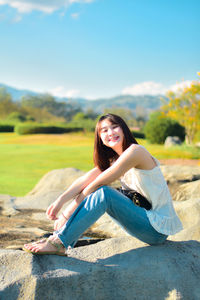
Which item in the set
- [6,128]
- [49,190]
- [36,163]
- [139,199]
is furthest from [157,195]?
[6,128]

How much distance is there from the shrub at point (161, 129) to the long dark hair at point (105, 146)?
1592 cm

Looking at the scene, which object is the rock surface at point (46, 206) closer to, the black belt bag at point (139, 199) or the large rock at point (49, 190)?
the large rock at point (49, 190)

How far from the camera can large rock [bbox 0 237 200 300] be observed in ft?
7.47

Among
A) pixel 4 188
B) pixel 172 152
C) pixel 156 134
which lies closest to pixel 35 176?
pixel 4 188

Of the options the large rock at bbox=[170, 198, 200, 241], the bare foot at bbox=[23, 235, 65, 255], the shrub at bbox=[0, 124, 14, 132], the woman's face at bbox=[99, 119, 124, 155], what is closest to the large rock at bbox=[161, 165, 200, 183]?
the large rock at bbox=[170, 198, 200, 241]

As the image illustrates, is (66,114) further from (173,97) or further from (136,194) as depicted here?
(136,194)

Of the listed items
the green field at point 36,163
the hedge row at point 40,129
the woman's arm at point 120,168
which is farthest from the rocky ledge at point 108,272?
the hedge row at point 40,129

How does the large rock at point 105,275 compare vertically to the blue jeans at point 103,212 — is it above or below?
below

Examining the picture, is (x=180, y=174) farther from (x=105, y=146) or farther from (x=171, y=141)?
(x=171, y=141)

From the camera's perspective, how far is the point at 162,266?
247cm

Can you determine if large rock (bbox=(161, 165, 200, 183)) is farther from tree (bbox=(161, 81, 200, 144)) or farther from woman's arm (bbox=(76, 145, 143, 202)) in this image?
tree (bbox=(161, 81, 200, 144))

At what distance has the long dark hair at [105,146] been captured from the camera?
2.79 meters

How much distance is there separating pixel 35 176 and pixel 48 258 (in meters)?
7.73

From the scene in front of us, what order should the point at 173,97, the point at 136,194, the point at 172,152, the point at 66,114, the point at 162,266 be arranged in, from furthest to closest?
the point at 66,114 → the point at 173,97 → the point at 172,152 → the point at 136,194 → the point at 162,266
